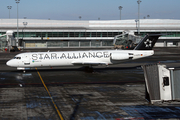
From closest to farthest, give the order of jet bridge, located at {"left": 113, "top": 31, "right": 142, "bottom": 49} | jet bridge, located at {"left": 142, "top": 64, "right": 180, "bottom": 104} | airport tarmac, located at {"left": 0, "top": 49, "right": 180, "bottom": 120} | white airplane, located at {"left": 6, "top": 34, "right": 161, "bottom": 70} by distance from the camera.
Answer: jet bridge, located at {"left": 142, "top": 64, "right": 180, "bottom": 104}
airport tarmac, located at {"left": 0, "top": 49, "right": 180, "bottom": 120}
white airplane, located at {"left": 6, "top": 34, "right": 161, "bottom": 70}
jet bridge, located at {"left": 113, "top": 31, "right": 142, "bottom": 49}

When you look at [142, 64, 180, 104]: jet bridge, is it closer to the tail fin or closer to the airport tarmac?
the airport tarmac

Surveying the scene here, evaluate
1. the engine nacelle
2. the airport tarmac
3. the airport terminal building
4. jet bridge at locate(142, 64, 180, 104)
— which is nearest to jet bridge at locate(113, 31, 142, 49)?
the airport terminal building

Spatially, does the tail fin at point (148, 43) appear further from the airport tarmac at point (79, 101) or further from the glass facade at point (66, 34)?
the glass facade at point (66, 34)

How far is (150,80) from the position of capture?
10562mm

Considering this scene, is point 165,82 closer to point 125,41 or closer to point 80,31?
point 125,41

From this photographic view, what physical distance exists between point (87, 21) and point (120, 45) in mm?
28069

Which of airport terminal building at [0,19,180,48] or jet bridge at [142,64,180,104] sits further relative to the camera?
airport terminal building at [0,19,180,48]

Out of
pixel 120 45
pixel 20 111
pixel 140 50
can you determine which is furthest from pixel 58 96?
pixel 120 45

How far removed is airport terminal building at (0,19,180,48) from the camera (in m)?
94.8

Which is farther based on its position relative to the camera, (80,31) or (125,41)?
(80,31)

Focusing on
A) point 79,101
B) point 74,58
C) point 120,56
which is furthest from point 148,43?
point 79,101

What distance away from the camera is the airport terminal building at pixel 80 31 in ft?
311

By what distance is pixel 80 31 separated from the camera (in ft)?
316

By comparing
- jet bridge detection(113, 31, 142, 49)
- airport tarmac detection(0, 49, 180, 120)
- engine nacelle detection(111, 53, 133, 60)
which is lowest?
airport tarmac detection(0, 49, 180, 120)
